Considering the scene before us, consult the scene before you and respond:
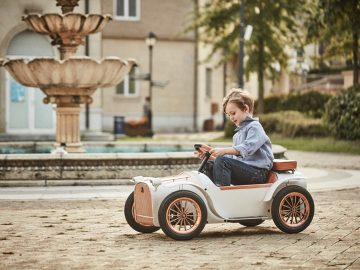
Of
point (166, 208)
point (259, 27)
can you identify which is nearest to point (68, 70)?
point (166, 208)

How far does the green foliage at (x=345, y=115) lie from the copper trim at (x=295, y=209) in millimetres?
16033

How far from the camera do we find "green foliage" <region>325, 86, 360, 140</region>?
24766mm

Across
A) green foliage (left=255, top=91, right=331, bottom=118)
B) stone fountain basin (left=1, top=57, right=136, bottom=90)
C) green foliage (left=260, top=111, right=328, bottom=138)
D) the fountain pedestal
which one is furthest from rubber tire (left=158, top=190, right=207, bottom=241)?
green foliage (left=255, top=91, right=331, bottom=118)

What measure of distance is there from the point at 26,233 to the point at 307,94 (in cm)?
2845

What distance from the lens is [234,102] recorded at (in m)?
8.84

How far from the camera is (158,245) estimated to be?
8.11 meters

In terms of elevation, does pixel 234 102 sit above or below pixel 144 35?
below

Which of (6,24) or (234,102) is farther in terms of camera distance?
(6,24)

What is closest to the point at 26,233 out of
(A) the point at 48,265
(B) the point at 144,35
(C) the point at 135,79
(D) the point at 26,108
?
(A) the point at 48,265

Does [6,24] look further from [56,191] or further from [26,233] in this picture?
[26,233]

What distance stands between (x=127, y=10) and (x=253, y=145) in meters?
33.4

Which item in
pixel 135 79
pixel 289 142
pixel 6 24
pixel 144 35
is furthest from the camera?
pixel 144 35

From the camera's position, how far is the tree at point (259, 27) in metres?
34.0

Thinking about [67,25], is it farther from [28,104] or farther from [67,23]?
[28,104]
